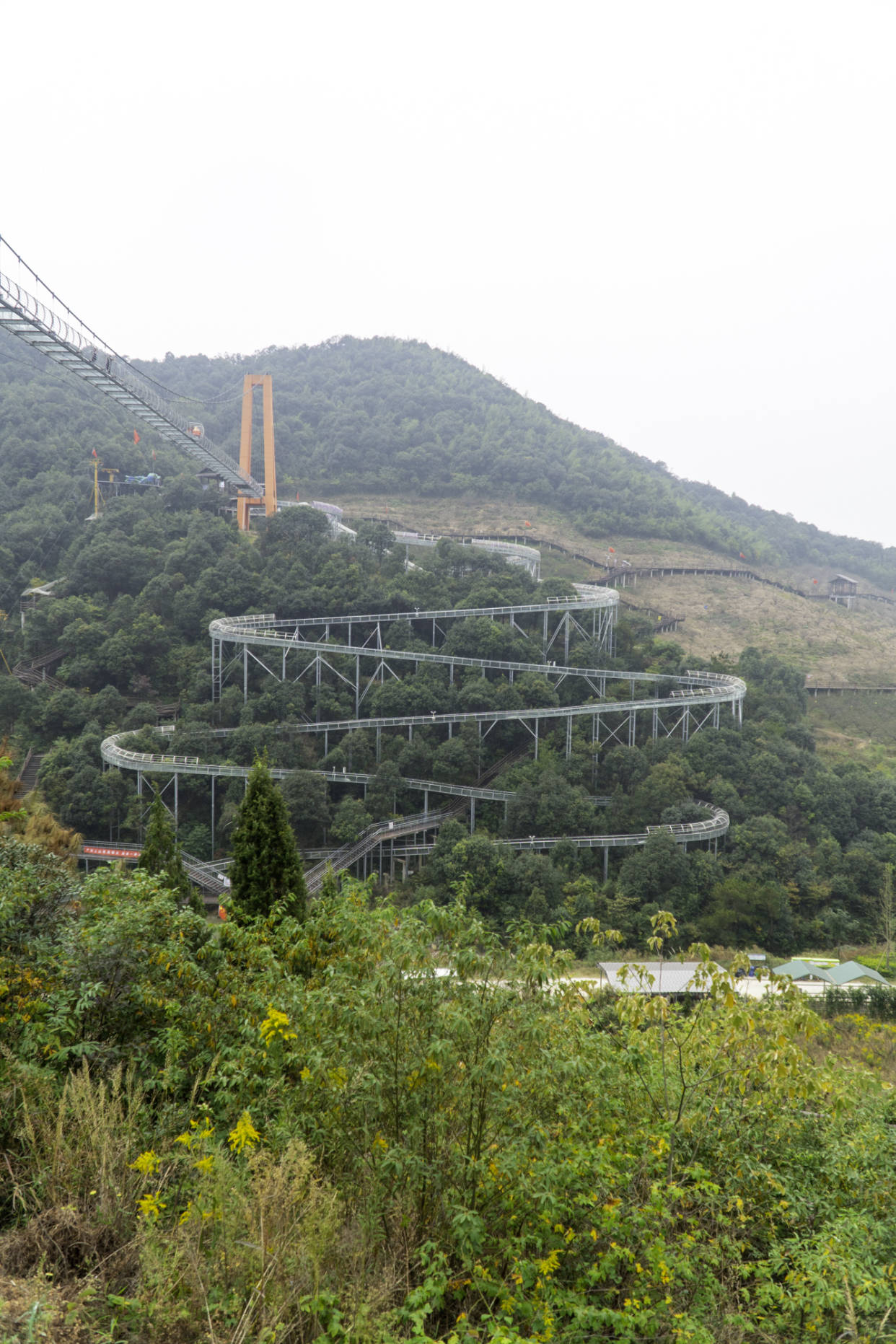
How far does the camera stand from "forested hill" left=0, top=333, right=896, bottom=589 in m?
52.0

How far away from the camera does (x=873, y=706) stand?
141 feet

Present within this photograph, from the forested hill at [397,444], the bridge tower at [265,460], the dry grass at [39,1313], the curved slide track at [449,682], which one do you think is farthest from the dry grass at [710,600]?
the dry grass at [39,1313]

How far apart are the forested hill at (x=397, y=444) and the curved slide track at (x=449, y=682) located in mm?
21161

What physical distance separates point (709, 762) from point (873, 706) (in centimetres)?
2037

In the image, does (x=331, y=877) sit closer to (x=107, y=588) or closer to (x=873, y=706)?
(x=107, y=588)

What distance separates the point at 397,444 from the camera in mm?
67250

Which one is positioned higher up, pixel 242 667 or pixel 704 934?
pixel 242 667

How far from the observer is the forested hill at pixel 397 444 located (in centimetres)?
5203

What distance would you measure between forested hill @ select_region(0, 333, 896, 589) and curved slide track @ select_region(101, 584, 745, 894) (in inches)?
833

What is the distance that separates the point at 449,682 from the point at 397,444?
138 feet

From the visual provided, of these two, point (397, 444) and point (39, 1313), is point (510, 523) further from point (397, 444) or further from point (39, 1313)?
point (39, 1313)

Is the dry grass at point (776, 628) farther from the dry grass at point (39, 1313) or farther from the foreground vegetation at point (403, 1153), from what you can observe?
the dry grass at point (39, 1313)

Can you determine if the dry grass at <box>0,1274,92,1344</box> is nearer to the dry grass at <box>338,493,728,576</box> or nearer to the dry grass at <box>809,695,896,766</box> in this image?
the dry grass at <box>809,695,896,766</box>

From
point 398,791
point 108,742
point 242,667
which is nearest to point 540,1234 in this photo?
point 398,791
